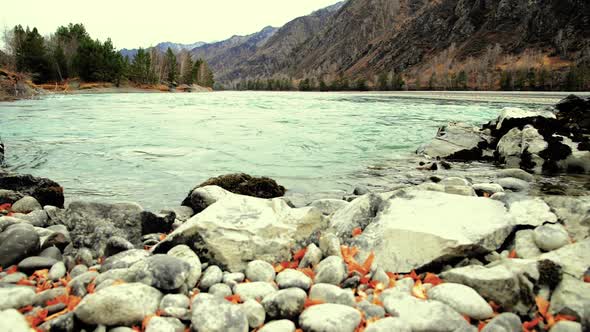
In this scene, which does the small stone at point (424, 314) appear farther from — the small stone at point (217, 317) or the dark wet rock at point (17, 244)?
the dark wet rock at point (17, 244)

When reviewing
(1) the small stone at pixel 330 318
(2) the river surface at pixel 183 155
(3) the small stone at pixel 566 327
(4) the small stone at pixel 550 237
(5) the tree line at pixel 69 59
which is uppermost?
(5) the tree line at pixel 69 59

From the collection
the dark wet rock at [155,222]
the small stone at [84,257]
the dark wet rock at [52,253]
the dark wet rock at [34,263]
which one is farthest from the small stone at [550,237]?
the dark wet rock at [52,253]

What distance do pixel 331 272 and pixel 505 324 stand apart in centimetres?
165

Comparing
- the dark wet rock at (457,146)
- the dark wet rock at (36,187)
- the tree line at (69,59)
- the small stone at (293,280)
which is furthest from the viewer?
the tree line at (69,59)

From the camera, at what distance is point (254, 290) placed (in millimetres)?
3980

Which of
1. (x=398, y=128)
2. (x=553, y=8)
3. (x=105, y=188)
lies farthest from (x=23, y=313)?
(x=553, y=8)

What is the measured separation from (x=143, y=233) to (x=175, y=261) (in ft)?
7.36

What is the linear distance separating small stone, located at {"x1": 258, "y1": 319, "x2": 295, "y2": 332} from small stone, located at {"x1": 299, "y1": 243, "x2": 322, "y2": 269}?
1313 millimetres

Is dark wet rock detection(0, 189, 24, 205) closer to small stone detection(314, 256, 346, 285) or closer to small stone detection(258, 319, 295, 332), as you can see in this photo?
small stone detection(314, 256, 346, 285)

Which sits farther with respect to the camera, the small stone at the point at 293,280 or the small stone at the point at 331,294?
the small stone at the point at 293,280

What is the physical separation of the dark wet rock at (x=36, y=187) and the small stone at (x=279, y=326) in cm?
616

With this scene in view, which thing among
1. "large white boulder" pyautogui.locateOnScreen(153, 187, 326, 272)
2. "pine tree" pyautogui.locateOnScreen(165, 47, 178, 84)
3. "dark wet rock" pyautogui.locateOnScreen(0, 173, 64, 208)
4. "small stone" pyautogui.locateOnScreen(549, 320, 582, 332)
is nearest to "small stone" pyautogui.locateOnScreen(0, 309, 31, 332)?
"large white boulder" pyautogui.locateOnScreen(153, 187, 326, 272)

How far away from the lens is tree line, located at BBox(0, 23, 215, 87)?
88.9 meters

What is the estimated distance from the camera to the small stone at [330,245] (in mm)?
4799
